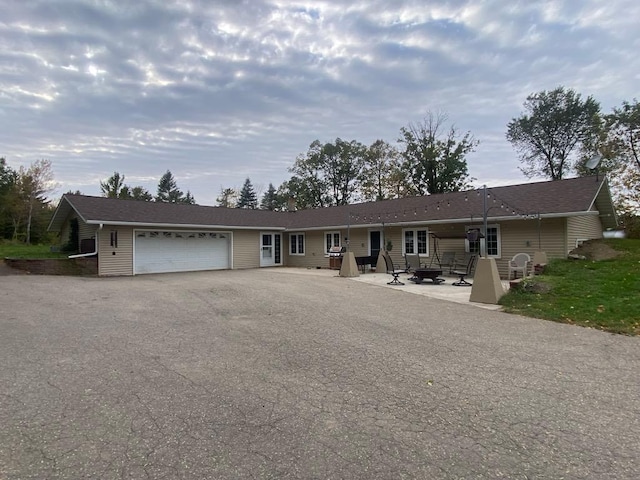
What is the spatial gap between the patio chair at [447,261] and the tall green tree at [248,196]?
1703 inches

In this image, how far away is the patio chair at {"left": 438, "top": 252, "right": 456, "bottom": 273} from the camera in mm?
15669

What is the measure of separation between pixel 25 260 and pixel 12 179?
24.7m

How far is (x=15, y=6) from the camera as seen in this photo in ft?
29.2

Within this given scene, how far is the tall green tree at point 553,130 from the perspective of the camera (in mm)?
30750

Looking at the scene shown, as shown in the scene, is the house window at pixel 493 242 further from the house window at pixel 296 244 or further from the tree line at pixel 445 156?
the tree line at pixel 445 156

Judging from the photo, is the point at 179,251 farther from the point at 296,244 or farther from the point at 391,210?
the point at 391,210

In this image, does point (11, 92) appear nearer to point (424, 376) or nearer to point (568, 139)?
point (424, 376)

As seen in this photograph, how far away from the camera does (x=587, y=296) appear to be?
8336 millimetres

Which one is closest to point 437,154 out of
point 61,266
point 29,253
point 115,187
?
point 61,266

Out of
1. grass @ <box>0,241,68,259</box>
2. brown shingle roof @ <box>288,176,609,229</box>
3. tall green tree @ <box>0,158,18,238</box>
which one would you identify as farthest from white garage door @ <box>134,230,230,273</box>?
tall green tree @ <box>0,158,18,238</box>

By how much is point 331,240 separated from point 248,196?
38.6 meters

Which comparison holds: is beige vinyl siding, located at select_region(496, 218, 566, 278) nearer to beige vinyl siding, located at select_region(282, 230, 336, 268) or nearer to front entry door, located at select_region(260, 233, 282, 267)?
beige vinyl siding, located at select_region(282, 230, 336, 268)

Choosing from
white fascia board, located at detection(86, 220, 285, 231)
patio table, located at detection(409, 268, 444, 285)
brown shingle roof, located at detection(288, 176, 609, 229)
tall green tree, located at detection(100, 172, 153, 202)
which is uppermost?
tall green tree, located at detection(100, 172, 153, 202)

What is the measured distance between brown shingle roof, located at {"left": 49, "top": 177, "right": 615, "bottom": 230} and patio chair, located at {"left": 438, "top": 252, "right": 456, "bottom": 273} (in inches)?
61.9
